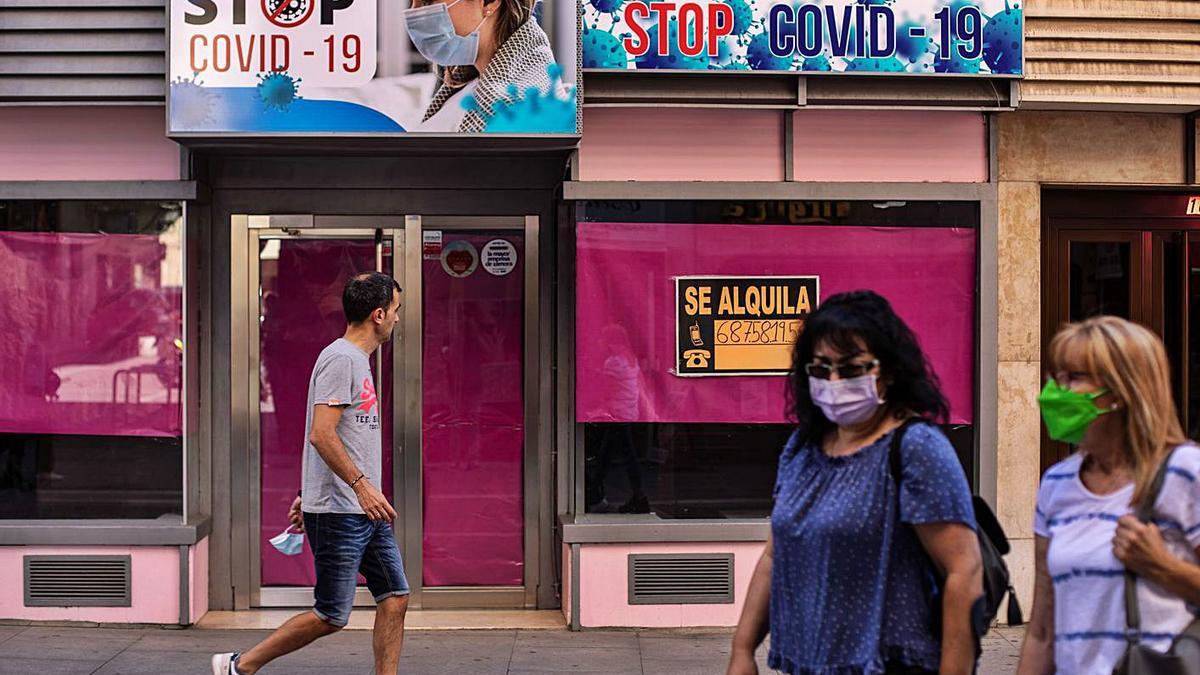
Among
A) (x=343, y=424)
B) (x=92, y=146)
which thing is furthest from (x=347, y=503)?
(x=92, y=146)

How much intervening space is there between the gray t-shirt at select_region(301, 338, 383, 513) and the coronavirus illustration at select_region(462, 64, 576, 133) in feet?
6.23

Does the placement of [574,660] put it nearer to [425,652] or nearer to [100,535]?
[425,652]

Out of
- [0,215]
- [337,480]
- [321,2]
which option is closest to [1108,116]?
[321,2]

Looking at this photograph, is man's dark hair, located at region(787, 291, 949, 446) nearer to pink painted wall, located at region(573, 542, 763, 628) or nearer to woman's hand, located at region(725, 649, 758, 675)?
woman's hand, located at region(725, 649, 758, 675)

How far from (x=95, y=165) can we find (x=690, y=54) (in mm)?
3411

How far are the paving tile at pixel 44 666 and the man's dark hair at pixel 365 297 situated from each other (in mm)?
2454

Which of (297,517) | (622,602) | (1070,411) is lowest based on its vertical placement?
(622,602)

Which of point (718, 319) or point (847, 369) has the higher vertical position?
point (718, 319)

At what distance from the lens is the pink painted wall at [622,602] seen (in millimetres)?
7660

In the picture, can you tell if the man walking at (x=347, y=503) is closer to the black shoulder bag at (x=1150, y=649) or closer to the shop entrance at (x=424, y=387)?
the shop entrance at (x=424, y=387)

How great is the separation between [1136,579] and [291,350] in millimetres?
6047

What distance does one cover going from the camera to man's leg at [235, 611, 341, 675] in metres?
5.66

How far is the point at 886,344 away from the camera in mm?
3342

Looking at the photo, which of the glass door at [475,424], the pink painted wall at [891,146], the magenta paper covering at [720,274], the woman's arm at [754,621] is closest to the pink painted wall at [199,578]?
the glass door at [475,424]
